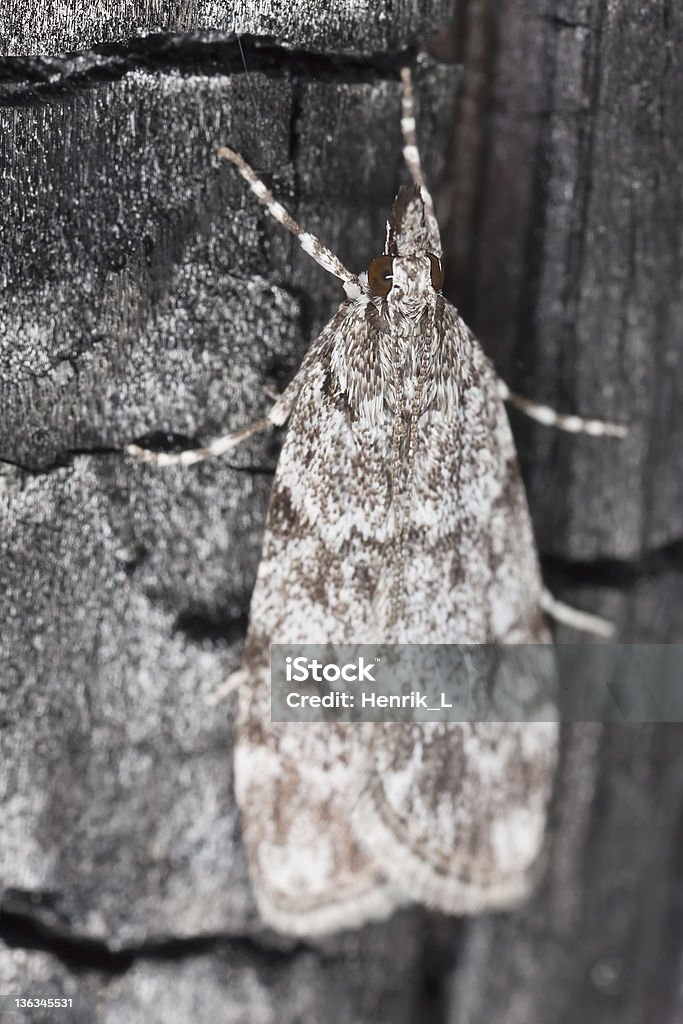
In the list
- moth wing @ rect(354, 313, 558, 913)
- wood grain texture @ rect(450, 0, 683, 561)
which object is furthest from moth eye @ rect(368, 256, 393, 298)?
wood grain texture @ rect(450, 0, 683, 561)

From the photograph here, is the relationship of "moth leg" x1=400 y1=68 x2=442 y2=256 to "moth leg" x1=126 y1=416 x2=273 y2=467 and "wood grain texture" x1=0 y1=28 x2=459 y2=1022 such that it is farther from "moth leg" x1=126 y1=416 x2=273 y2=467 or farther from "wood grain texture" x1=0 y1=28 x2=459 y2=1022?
"moth leg" x1=126 y1=416 x2=273 y2=467

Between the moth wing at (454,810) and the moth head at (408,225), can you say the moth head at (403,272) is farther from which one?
the moth wing at (454,810)

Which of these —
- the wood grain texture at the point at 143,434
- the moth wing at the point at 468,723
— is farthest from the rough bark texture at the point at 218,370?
the moth wing at the point at 468,723

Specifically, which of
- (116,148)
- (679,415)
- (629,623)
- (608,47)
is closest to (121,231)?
(116,148)

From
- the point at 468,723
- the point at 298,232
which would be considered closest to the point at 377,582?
the point at 468,723

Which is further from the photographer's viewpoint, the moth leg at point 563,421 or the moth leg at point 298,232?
the moth leg at point 563,421

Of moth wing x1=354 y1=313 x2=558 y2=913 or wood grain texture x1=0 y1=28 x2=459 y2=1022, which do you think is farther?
moth wing x1=354 y1=313 x2=558 y2=913

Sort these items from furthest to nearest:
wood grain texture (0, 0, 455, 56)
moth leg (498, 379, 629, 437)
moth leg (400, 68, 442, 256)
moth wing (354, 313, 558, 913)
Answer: moth leg (498, 379, 629, 437), moth wing (354, 313, 558, 913), moth leg (400, 68, 442, 256), wood grain texture (0, 0, 455, 56)
